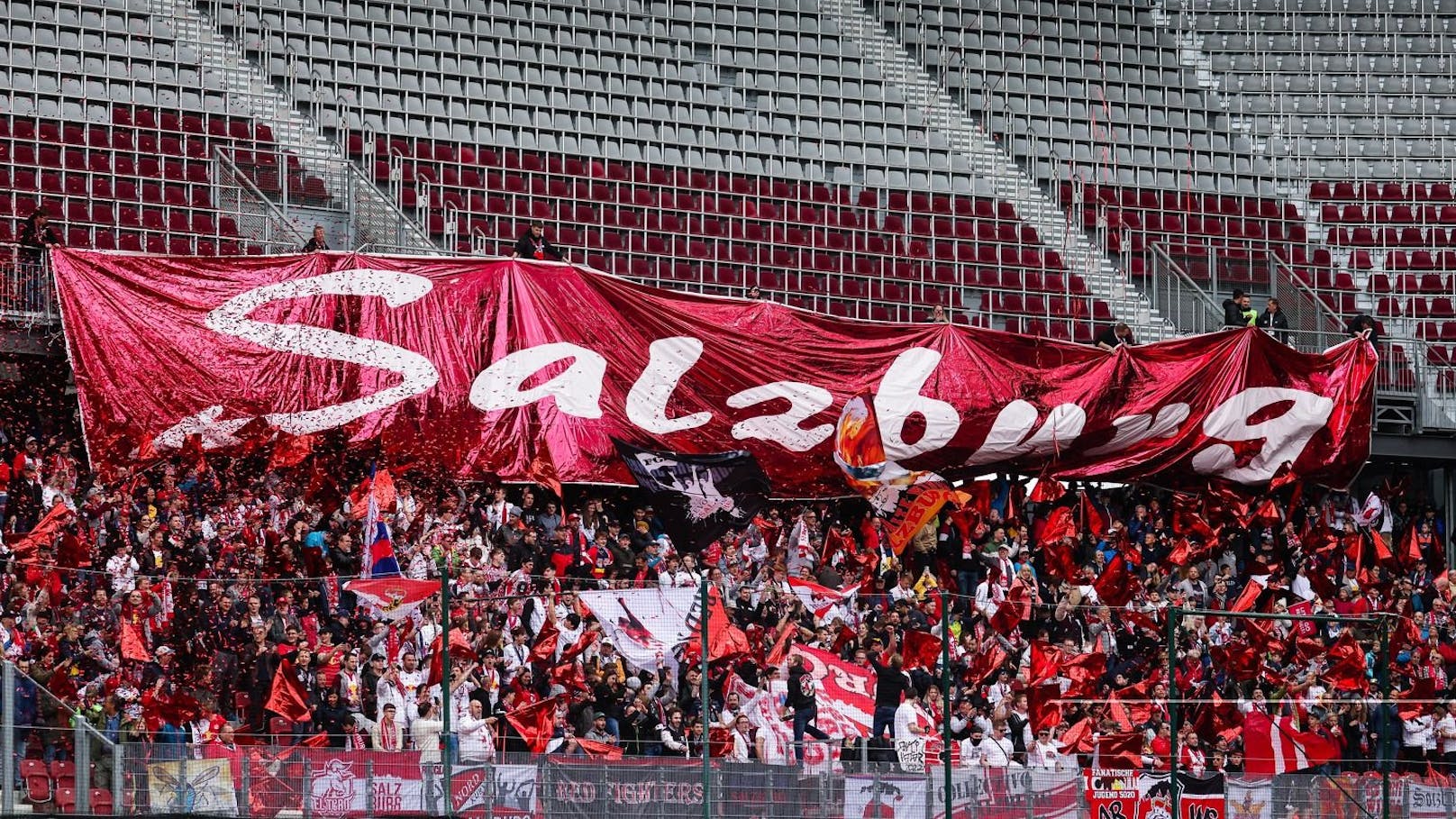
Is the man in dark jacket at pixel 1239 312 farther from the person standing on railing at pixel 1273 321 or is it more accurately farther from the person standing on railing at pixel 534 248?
the person standing on railing at pixel 534 248

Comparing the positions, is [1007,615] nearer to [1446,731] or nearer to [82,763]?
[1446,731]

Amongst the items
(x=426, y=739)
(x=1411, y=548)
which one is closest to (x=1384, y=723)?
(x=426, y=739)

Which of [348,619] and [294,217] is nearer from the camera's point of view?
[348,619]

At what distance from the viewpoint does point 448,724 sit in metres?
11.7

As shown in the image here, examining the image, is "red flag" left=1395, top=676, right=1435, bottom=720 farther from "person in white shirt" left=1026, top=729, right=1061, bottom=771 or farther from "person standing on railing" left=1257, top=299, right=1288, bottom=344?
"person standing on railing" left=1257, top=299, right=1288, bottom=344

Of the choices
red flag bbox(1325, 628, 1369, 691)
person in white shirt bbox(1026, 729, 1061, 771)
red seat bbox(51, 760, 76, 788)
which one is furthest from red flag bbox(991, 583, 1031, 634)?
red seat bbox(51, 760, 76, 788)

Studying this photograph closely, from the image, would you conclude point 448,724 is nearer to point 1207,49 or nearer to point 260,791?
point 260,791

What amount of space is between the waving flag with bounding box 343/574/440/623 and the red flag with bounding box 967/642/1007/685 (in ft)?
10.9

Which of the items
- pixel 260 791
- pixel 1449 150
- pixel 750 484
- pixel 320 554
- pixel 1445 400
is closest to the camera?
pixel 260 791

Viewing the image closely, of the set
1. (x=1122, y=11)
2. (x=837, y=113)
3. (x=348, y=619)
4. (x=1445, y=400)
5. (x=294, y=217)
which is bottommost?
(x=348, y=619)

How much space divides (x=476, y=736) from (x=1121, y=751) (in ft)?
12.8

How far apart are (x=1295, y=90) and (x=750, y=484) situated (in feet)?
42.4

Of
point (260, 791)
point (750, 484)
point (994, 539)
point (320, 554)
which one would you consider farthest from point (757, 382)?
point (260, 791)

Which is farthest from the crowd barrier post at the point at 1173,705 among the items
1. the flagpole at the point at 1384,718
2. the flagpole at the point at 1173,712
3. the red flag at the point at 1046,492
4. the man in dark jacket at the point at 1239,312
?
the man in dark jacket at the point at 1239,312
